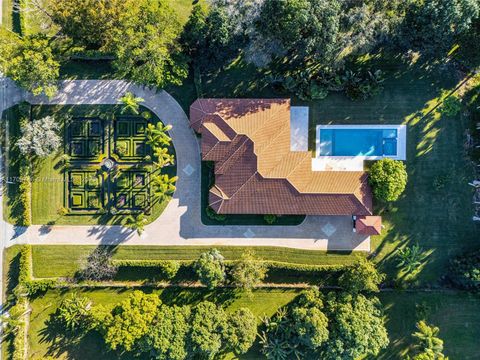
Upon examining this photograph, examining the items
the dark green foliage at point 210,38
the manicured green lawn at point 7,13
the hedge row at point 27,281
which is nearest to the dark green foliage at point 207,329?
the hedge row at point 27,281

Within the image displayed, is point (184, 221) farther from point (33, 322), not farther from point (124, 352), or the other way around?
point (33, 322)

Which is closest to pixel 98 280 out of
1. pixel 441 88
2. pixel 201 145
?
pixel 201 145

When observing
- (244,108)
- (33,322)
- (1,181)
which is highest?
(244,108)

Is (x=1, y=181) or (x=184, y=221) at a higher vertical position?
(x=1, y=181)

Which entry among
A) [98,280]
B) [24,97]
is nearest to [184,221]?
[98,280]

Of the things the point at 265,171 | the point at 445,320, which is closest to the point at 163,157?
the point at 265,171

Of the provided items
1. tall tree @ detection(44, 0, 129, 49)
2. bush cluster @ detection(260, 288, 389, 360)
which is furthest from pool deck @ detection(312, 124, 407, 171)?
tall tree @ detection(44, 0, 129, 49)

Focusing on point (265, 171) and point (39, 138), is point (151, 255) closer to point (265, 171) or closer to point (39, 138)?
point (265, 171)

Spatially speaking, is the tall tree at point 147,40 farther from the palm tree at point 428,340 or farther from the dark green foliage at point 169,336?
the palm tree at point 428,340
